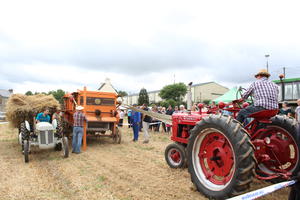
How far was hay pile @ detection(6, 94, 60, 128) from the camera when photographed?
7965 millimetres

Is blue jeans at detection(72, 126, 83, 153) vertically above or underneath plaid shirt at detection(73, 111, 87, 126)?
underneath

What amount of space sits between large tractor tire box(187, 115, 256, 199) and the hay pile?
6.11 metres

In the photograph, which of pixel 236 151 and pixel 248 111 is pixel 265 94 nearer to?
pixel 248 111

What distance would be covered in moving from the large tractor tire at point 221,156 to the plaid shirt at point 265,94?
64 centimetres

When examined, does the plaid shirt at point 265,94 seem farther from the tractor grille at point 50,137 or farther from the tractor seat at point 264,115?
the tractor grille at point 50,137

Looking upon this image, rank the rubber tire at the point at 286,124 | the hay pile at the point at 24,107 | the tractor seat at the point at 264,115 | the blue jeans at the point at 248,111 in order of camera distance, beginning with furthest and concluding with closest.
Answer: the hay pile at the point at 24,107, the rubber tire at the point at 286,124, the blue jeans at the point at 248,111, the tractor seat at the point at 264,115

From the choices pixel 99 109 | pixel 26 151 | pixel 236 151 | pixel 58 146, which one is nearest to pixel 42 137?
pixel 26 151

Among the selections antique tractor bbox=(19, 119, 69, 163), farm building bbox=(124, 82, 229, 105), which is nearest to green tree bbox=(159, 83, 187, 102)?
farm building bbox=(124, 82, 229, 105)

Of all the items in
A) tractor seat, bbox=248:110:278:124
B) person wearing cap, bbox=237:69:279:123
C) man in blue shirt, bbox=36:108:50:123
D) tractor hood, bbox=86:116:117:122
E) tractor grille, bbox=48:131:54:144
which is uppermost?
person wearing cap, bbox=237:69:279:123

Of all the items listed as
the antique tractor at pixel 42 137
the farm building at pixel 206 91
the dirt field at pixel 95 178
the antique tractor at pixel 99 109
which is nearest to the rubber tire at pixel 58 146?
the dirt field at pixel 95 178

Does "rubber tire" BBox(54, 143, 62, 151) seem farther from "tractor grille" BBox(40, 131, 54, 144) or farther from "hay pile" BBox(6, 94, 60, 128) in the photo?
"hay pile" BBox(6, 94, 60, 128)

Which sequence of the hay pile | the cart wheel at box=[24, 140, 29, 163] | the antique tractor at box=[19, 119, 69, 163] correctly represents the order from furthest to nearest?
1. the hay pile
2. the antique tractor at box=[19, 119, 69, 163]
3. the cart wheel at box=[24, 140, 29, 163]

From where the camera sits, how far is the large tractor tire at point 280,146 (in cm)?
368

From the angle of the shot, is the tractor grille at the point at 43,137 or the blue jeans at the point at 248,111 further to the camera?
the tractor grille at the point at 43,137
